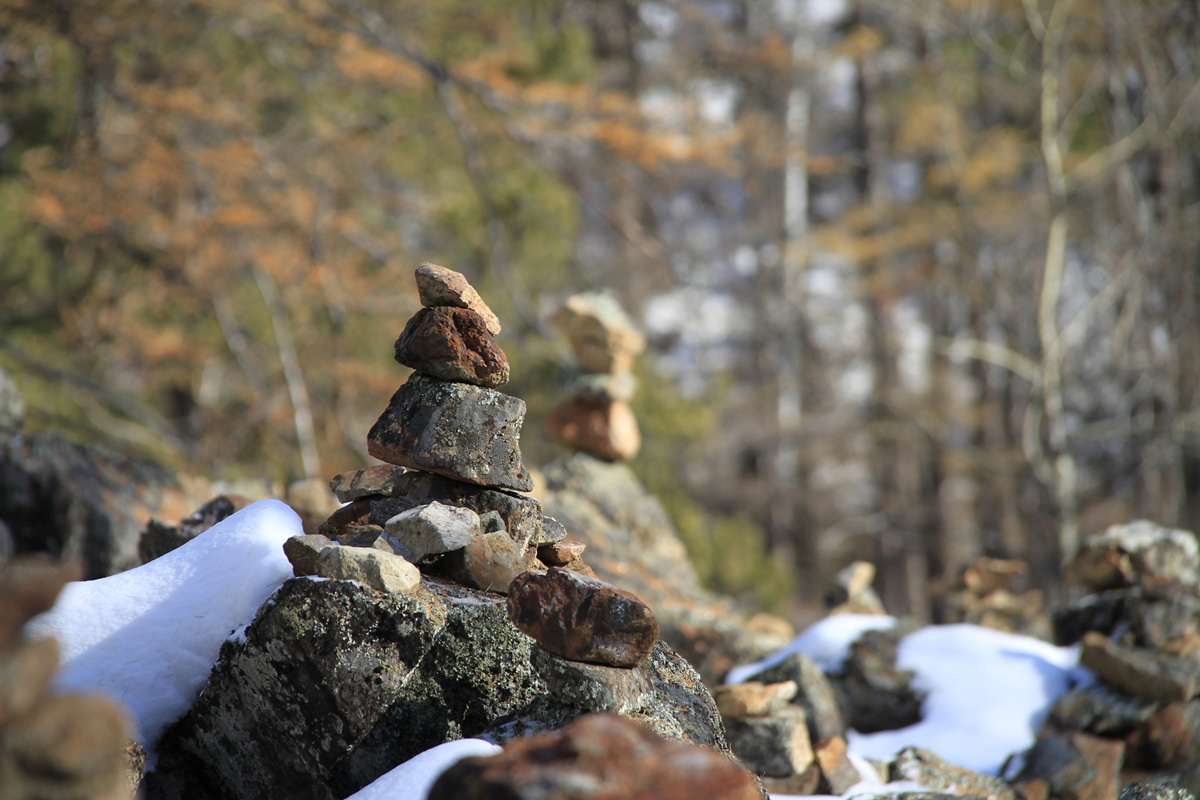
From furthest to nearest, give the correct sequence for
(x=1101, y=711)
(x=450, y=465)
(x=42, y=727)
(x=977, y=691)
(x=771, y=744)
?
(x=977, y=691)
(x=1101, y=711)
(x=771, y=744)
(x=450, y=465)
(x=42, y=727)

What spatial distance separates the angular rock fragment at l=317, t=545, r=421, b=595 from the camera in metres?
2.07

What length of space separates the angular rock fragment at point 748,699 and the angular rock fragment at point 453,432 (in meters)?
1.06

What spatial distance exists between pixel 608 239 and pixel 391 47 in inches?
412

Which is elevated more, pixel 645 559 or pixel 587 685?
pixel 587 685

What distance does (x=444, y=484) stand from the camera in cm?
251

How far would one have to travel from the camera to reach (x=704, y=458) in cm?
1524

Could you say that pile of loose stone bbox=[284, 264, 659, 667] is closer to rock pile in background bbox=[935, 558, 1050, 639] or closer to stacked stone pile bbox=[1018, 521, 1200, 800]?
stacked stone pile bbox=[1018, 521, 1200, 800]

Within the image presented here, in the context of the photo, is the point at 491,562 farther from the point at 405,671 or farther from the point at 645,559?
the point at 645,559

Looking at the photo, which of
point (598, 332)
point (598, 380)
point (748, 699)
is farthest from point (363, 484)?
point (598, 380)

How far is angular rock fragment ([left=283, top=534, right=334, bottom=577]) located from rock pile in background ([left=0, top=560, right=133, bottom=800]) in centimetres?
89

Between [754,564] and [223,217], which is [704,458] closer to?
[754,564]

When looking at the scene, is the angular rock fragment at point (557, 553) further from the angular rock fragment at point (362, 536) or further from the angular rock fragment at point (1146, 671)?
the angular rock fragment at point (1146, 671)

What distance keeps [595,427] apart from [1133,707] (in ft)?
8.80

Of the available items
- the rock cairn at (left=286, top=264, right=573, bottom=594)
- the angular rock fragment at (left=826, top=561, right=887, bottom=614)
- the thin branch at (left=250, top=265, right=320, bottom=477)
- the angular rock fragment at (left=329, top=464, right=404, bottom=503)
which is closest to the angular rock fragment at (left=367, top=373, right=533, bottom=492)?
the rock cairn at (left=286, top=264, right=573, bottom=594)
